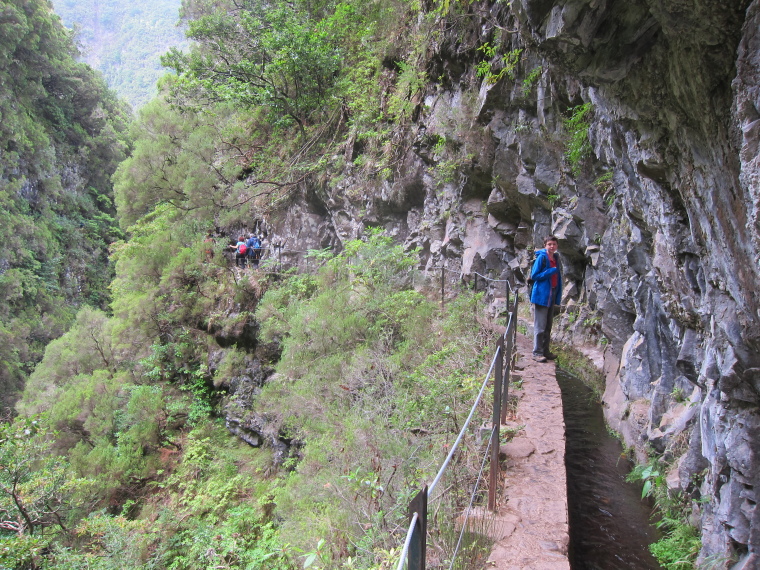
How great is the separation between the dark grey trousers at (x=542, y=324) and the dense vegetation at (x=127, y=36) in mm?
93963

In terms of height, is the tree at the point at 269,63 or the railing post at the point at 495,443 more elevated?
the tree at the point at 269,63

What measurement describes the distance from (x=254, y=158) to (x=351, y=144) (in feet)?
17.9

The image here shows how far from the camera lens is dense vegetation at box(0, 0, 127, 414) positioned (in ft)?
96.8

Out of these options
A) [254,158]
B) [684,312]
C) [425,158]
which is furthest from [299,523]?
[254,158]

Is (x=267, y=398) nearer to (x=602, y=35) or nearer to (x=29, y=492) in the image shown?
(x=29, y=492)

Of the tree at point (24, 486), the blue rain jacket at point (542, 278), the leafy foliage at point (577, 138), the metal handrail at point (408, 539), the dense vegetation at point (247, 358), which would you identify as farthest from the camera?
the tree at point (24, 486)

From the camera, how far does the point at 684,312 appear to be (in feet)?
12.3

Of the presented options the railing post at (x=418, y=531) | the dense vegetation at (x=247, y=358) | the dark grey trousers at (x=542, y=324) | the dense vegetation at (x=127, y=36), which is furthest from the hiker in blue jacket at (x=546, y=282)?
the dense vegetation at (x=127, y=36)

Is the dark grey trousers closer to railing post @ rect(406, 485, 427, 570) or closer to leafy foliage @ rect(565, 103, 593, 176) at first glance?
leafy foliage @ rect(565, 103, 593, 176)

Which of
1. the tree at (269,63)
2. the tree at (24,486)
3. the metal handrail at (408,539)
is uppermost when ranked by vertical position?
the tree at (269,63)

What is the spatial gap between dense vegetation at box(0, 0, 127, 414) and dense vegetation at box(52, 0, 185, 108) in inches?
1936

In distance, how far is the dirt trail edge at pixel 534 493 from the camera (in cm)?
279

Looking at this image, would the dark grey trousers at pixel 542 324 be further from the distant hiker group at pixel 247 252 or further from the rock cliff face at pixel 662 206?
the distant hiker group at pixel 247 252

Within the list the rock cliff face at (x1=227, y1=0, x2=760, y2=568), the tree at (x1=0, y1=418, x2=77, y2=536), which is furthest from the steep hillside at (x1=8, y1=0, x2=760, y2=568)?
the tree at (x1=0, y1=418, x2=77, y2=536)
